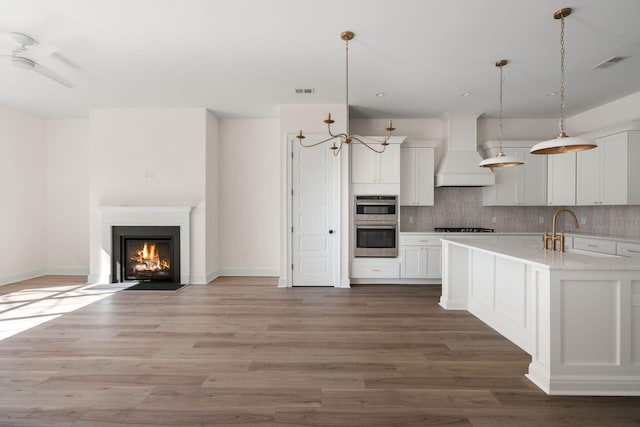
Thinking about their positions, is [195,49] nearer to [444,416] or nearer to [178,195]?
[178,195]

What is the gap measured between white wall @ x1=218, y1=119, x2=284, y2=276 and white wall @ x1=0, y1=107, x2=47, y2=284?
11.0ft

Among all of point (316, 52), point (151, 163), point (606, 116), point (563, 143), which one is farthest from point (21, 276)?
point (606, 116)

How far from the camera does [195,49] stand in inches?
134

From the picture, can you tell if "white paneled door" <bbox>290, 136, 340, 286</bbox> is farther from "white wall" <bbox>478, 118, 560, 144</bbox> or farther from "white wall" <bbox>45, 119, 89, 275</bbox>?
"white wall" <bbox>45, 119, 89, 275</bbox>

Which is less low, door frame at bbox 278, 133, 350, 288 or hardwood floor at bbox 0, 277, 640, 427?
door frame at bbox 278, 133, 350, 288

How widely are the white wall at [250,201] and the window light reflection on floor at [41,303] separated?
79.1 inches

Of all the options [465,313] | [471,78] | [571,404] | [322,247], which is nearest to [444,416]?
[571,404]

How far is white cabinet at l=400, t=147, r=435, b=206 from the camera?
5.63 meters

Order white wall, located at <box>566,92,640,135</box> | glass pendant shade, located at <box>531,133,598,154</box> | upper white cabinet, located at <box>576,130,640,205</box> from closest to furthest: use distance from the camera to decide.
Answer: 1. glass pendant shade, located at <box>531,133,598,154</box>
2. upper white cabinet, located at <box>576,130,640,205</box>
3. white wall, located at <box>566,92,640,135</box>

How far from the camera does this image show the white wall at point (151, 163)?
5.46m

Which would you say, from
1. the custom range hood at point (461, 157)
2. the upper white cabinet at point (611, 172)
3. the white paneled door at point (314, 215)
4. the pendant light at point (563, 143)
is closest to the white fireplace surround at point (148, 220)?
the white paneled door at point (314, 215)

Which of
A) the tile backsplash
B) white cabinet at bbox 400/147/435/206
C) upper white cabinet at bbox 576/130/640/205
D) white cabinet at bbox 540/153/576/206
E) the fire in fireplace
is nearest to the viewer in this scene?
upper white cabinet at bbox 576/130/640/205

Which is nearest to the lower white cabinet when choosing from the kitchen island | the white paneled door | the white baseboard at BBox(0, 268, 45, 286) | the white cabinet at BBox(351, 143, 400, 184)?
the white paneled door

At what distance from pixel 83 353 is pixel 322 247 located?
3.33 metres
